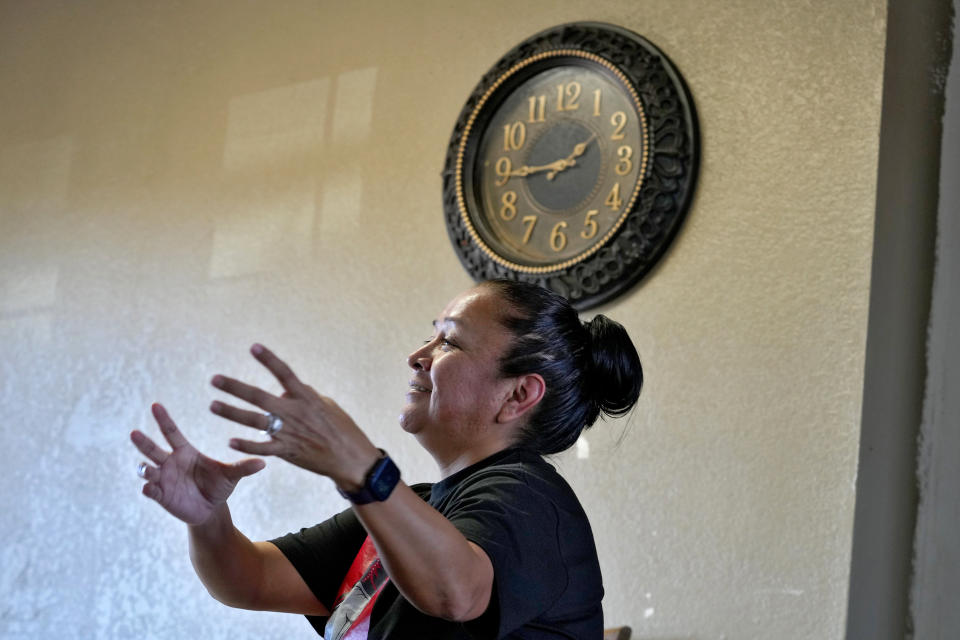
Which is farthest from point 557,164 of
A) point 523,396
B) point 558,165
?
point 523,396

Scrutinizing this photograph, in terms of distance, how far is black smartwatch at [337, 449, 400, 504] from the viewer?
3.86 ft

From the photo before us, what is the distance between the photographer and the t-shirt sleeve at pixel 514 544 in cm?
128

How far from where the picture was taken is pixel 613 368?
1.86 meters

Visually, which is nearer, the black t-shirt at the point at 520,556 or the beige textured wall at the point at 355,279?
the black t-shirt at the point at 520,556

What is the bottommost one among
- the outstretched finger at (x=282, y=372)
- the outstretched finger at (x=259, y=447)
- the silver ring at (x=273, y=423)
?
the outstretched finger at (x=259, y=447)

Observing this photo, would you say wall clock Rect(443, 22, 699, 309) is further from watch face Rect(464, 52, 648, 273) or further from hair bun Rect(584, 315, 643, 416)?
hair bun Rect(584, 315, 643, 416)

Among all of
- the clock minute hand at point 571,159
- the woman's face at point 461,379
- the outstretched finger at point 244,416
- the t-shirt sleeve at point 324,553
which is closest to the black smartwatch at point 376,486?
the outstretched finger at point 244,416

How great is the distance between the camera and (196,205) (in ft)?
12.0

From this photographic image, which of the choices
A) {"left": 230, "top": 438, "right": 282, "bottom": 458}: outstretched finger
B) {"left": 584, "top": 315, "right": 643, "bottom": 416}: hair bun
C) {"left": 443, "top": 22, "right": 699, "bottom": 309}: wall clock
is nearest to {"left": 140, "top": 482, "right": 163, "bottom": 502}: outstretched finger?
{"left": 230, "top": 438, "right": 282, "bottom": 458}: outstretched finger

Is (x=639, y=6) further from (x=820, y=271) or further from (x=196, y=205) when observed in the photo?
(x=196, y=205)

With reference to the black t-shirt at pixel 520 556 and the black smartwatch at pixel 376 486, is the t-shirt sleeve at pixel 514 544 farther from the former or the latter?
the black smartwatch at pixel 376 486

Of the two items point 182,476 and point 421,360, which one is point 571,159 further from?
point 182,476

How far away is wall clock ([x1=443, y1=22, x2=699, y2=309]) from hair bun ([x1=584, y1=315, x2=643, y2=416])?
2.46 ft

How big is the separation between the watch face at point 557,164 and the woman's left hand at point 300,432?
1.58m
